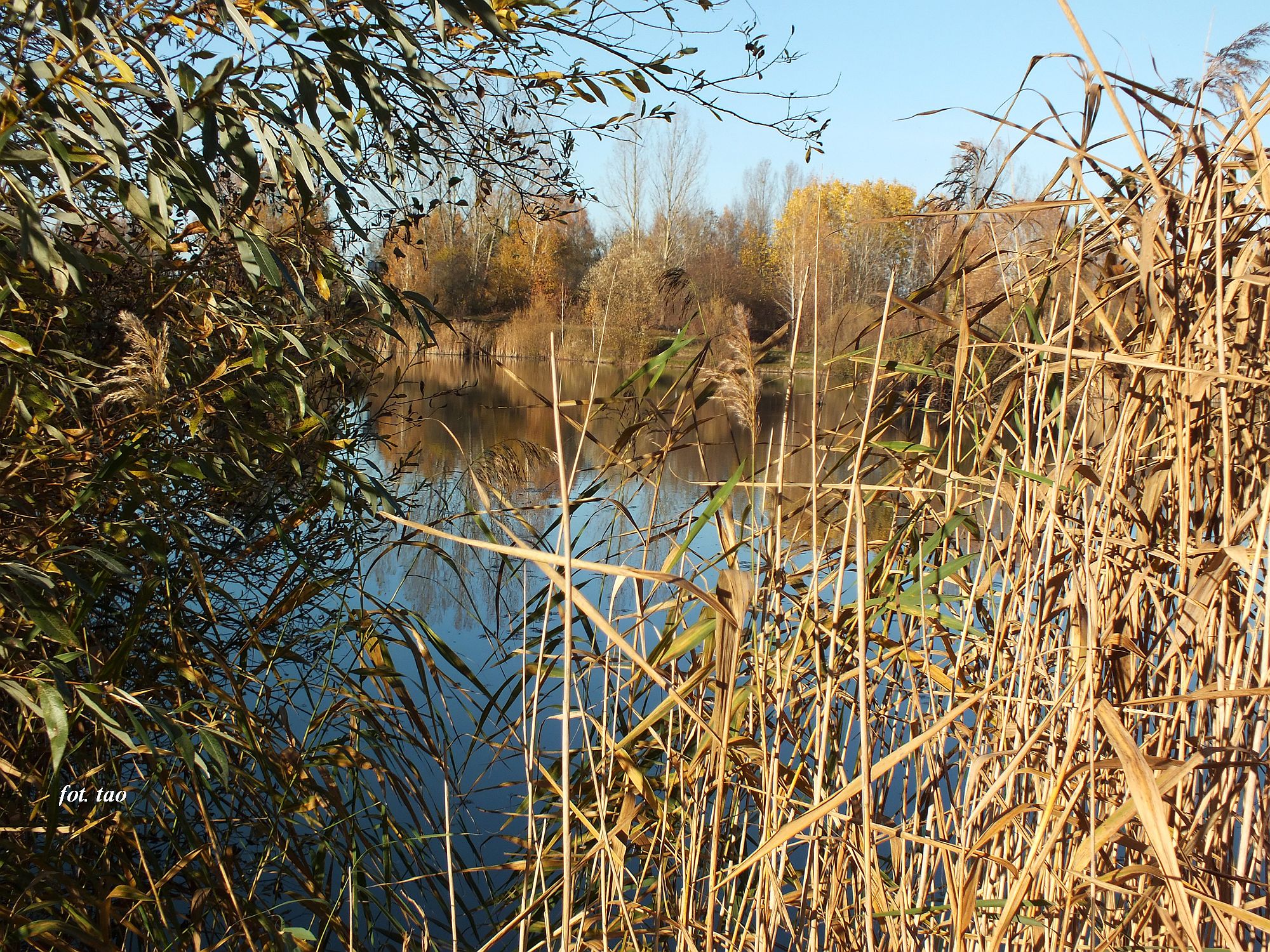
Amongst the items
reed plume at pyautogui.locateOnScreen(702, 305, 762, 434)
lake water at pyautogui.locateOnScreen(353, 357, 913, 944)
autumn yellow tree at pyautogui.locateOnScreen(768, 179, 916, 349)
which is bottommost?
lake water at pyautogui.locateOnScreen(353, 357, 913, 944)

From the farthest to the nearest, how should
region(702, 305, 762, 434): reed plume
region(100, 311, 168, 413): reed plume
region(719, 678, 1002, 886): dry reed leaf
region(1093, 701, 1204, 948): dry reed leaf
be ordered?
region(100, 311, 168, 413): reed plume, region(702, 305, 762, 434): reed plume, region(719, 678, 1002, 886): dry reed leaf, region(1093, 701, 1204, 948): dry reed leaf

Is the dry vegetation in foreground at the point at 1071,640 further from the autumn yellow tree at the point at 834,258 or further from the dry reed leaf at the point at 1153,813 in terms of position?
the autumn yellow tree at the point at 834,258

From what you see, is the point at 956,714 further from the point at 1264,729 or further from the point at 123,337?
the point at 123,337

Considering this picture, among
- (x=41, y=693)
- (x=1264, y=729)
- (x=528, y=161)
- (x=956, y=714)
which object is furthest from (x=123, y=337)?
(x=1264, y=729)

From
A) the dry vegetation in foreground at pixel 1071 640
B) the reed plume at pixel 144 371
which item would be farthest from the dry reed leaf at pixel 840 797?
the reed plume at pixel 144 371

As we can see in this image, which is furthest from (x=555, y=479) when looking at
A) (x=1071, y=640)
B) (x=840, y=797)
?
(x=840, y=797)

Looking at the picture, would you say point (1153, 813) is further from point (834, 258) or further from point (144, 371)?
point (834, 258)

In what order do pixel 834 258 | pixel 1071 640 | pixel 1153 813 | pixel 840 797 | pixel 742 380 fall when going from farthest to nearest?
pixel 834 258
pixel 742 380
pixel 1071 640
pixel 840 797
pixel 1153 813

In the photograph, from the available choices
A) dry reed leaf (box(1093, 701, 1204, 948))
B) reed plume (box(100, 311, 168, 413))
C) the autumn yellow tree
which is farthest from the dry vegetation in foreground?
reed plume (box(100, 311, 168, 413))

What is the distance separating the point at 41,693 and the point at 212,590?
24.4 inches

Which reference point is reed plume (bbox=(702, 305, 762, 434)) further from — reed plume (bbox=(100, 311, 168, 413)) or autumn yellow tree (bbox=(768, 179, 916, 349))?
reed plume (bbox=(100, 311, 168, 413))

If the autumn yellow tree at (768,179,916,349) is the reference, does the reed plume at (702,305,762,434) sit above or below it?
below

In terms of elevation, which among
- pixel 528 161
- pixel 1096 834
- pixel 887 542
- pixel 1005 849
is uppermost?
pixel 528 161

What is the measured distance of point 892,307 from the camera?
1.25 metres
